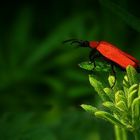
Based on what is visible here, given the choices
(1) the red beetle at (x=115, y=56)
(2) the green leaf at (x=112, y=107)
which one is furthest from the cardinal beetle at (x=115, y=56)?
(2) the green leaf at (x=112, y=107)

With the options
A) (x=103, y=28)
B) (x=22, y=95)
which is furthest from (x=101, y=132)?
(x=22, y=95)

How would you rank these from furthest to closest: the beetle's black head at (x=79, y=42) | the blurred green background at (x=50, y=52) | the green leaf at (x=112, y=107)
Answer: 1. the blurred green background at (x=50, y=52)
2. the beetle's black head at (x=79, y=42)
3. the green leaf at (x=112, y=107)

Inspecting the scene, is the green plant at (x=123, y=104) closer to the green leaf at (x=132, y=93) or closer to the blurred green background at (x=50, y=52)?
the green leaf at (x=132, y=93)

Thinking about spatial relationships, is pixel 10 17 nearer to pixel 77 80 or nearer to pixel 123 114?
pixel 77 80

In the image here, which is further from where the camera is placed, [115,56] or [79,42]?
[79,42]

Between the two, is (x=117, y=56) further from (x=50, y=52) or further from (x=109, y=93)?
(x=50, y=52)

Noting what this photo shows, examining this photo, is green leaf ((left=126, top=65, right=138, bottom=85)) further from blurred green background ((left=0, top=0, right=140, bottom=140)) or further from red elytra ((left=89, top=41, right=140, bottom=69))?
blurred green background ((left=0, top=0, right=140, bottom=140))

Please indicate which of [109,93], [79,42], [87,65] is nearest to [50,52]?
[79,42]
